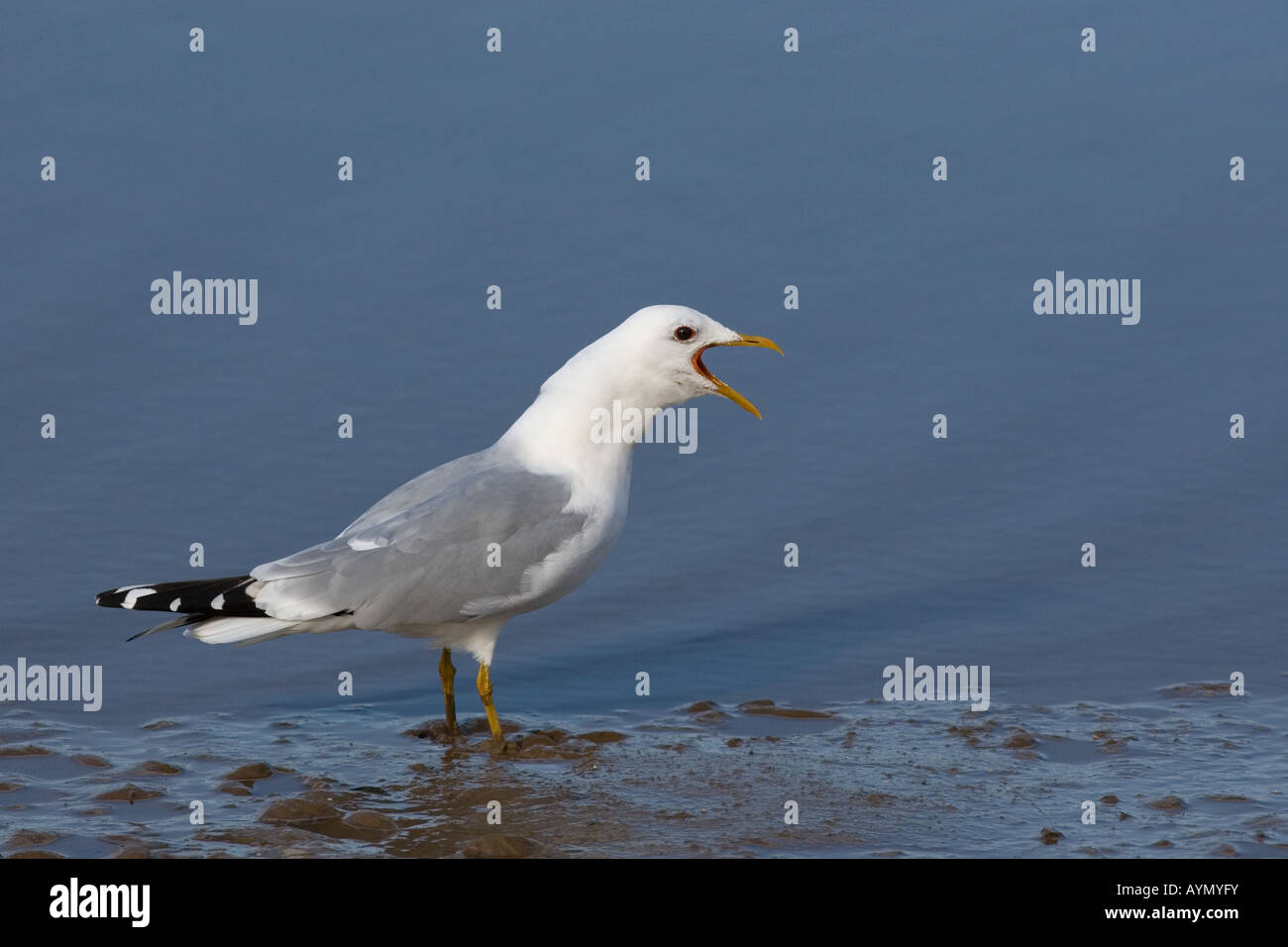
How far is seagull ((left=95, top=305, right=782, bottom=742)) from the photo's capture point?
7.06 m

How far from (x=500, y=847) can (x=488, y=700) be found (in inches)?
47.7

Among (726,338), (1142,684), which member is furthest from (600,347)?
(1142,684)

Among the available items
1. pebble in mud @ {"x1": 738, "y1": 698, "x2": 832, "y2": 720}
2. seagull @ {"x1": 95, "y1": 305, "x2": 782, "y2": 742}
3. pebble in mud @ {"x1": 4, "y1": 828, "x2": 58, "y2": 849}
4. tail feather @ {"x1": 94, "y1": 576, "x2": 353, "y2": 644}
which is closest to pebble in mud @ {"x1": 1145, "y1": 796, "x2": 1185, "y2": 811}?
pebble in mud @ {"x1": 738, "y1": 698, "x2": 832, "y2": 720}

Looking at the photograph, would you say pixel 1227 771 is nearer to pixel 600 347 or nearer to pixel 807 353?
pixel 600 347

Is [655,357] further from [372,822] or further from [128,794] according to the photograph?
[128,794]

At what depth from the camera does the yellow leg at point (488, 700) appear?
23.8ft

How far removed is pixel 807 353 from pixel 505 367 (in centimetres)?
182

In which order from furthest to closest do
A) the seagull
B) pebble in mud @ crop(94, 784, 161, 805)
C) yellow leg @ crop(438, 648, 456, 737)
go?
yellow leg @ crop(438, 648, 456, 737) < the seagull < pebble in mud @ crop(94, 784, 161, 805)

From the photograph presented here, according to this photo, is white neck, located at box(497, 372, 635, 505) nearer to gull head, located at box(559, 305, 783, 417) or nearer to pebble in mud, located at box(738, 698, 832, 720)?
gull head, located at box(559, 305, 783, 417)

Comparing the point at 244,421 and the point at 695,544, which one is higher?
the point at 244,421

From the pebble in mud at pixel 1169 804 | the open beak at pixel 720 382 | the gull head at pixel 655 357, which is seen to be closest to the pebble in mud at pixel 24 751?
the gull head at pixel 655 357

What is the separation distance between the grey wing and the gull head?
0.57 metres
